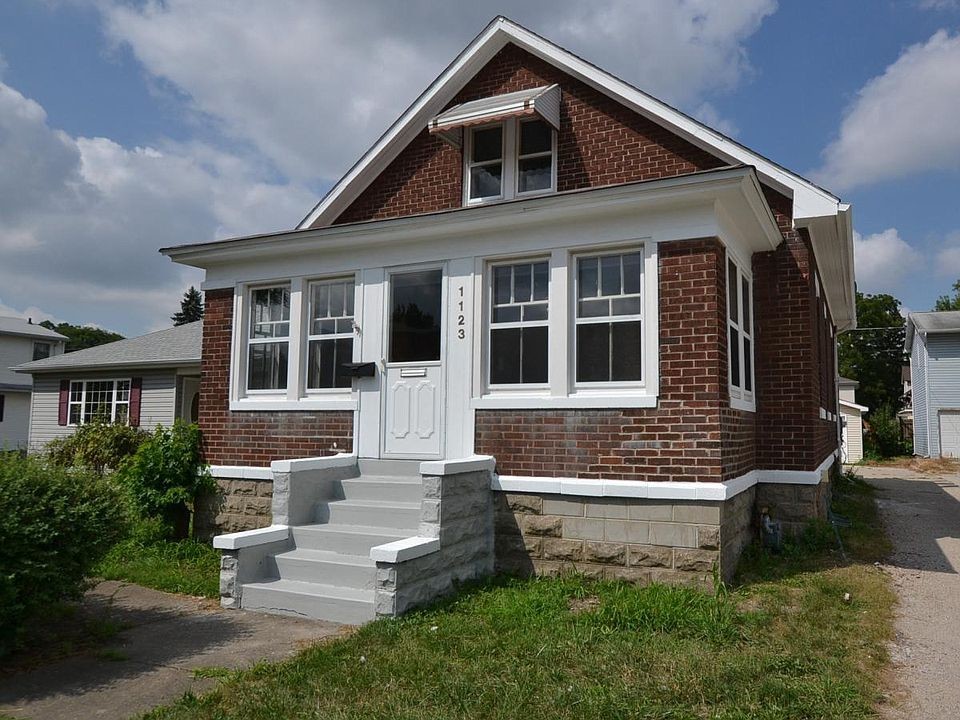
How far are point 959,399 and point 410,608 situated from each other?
30209mm

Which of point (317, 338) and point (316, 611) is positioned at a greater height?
point (317, 338)

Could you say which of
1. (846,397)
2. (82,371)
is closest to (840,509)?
(82,371)

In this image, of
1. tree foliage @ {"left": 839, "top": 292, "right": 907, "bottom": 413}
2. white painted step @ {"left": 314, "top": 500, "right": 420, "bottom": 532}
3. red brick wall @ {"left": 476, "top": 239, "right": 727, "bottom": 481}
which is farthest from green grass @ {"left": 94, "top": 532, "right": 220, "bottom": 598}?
tree foliage @ {"left": 839, "top": 292, "right": 907, "bottom": 413}

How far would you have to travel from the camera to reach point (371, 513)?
7.39 m

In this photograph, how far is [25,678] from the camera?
4895mm

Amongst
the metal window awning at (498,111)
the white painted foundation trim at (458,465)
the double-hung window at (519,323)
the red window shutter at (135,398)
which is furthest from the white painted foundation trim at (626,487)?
the red window shutter at (135,398)

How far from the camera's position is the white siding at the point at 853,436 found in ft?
103

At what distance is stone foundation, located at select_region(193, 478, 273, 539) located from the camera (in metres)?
8.80

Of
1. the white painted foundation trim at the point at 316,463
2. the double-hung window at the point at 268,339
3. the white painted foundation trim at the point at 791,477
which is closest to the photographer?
the white painted foundation trim at the point at 316,463

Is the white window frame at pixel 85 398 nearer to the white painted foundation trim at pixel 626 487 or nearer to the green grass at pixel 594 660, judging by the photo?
the white painted foundation trim at pixel 626 487

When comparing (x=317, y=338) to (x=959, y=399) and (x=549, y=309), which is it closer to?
(x=549, y=309)

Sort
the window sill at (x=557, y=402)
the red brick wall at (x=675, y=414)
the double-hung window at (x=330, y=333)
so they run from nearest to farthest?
the red brick wall at (x=675, y=414) < the window sill at (x=557, y=402) < the double-hung window at (x=330, y=333)

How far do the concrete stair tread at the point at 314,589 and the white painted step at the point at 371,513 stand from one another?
2.90ft

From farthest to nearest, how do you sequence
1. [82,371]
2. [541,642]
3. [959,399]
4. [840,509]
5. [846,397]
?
[846,397] → [959,399] → [82,371] → [840,509] → [541,642]
